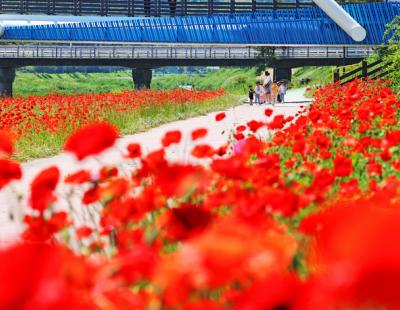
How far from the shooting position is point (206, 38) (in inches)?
1891

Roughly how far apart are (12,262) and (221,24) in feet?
155

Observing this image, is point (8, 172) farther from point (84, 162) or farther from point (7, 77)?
point (7, 77)

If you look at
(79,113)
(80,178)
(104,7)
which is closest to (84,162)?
(79,113)

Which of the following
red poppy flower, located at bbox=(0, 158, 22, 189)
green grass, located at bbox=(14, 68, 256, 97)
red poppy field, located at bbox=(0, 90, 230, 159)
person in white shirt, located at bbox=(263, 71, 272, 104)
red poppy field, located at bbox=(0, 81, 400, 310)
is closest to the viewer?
red poppy field, located at bbox=(0, 81, 400, 310)

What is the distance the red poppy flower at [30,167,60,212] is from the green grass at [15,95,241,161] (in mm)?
8503

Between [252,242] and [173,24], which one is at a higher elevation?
[252,242]

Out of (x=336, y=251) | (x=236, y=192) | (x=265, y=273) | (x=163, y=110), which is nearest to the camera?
(x=336, y=251)

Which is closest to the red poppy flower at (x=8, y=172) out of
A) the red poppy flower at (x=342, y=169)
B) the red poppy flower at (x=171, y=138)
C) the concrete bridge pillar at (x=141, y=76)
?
the red poppy flower at (x=171, y=138)

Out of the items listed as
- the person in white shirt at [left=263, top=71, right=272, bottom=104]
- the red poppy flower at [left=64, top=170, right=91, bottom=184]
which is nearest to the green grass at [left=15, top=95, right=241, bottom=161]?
the person in white shirt at [left=263, top=71, right=272, bottom=104]

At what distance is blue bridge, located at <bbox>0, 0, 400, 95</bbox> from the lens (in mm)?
47219

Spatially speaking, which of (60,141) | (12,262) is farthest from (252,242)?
(60,141)

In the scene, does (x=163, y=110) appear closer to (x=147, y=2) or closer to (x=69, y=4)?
(x=147, y=2)

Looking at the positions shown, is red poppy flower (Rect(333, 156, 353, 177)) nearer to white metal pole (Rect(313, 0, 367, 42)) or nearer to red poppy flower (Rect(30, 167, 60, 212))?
red poppy flower (Rect(30, 167, 60, 212))

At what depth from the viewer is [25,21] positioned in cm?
5606
